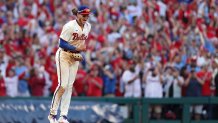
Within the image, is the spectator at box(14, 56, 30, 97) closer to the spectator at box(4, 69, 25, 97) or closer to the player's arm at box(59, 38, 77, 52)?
the spectator at box(4, 69, 25, 97)

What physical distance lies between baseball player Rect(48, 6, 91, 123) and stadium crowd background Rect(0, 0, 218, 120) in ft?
13.7

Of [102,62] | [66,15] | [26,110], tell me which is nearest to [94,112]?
[26,110]

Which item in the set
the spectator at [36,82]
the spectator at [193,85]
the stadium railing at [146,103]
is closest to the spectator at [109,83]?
the stadium railing at [146,103]

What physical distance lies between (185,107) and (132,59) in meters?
2.66

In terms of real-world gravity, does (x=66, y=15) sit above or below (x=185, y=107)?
above

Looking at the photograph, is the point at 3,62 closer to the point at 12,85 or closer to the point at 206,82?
the point at 12,85

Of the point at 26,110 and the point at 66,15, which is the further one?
the point at 66,15

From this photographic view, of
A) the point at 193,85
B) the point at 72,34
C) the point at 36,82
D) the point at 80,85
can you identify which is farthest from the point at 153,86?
the point at 72,34

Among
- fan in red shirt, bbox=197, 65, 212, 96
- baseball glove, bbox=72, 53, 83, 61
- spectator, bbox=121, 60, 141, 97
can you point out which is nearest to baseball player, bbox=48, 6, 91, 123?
baseball glove, bbox=72, 53, 83, 61

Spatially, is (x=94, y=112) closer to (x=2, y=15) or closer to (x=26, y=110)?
(x=26, y=110)

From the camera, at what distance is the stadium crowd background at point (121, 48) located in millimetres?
19891

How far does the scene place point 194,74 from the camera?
20.1 meters

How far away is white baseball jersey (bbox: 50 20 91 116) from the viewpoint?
1512cm

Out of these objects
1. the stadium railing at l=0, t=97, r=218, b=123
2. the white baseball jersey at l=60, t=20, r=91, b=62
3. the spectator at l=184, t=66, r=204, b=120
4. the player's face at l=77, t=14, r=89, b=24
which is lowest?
the stadium railing at l=0, t=97, r=218, b=123
